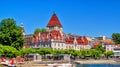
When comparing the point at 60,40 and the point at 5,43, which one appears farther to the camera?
the point at 60,40

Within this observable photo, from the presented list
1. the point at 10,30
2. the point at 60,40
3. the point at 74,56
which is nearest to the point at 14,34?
the point at 10,30

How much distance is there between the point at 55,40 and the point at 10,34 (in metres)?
32.8

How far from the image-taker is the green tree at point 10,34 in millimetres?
75375

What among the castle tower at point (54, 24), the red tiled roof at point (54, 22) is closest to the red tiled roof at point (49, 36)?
the castle tower at point (54, 24)

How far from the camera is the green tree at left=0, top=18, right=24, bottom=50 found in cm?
7538

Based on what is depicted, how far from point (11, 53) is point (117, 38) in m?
93.7

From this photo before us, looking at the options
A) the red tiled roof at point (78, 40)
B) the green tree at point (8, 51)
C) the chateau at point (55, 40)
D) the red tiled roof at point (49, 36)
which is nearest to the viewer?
the green tree at point (8, 51)

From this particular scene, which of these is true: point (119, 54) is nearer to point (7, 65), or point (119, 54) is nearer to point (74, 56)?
point (74, 56)

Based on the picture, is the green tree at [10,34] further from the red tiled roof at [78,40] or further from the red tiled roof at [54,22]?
the red tiled roof at [54,22]

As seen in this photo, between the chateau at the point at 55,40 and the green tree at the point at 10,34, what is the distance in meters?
29.6

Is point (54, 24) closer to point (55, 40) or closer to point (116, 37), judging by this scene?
point (55, 40)

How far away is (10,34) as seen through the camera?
76562mm

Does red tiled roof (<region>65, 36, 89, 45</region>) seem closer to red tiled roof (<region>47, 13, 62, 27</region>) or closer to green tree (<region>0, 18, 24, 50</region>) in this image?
red tiled roof (<region>47, 13, 62, 27</region>)

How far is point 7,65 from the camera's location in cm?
4509
